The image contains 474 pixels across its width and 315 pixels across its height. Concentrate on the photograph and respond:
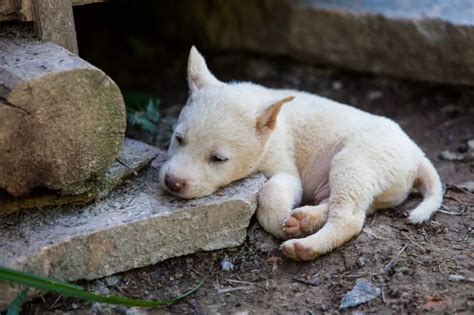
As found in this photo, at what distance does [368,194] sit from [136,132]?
96.7 inches

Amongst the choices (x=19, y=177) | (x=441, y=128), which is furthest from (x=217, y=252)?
(x=441, y=128)

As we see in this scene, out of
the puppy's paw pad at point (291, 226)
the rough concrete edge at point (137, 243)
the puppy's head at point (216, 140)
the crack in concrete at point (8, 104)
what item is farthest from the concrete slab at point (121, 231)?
the crack in concrete at point (8, 104)

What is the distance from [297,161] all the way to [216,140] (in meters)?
0.74

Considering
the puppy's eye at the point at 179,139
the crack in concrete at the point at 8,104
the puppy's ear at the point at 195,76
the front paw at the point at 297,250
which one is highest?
the crack in concrete at the point at 8,104

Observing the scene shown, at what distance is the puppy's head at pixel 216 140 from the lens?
4.35 metres

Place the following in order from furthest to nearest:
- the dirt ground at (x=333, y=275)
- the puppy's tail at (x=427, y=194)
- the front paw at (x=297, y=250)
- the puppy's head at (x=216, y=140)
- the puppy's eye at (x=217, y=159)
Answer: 1. the puppy's tail at (x=427, y=194)
2. the puppy's eye at (x=217, y=159)
3. the puppy's head at (x=216, y=140)
4. the front paw at (x=297, y=250)
5. the dirt ground at (x=333, y=275)

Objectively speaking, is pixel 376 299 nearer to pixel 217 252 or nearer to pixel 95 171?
pixel 217 252

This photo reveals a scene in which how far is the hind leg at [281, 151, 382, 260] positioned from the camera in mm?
4230

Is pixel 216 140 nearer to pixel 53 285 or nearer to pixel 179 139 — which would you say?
pixel 179 139

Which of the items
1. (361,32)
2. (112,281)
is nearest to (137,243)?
(112,281)

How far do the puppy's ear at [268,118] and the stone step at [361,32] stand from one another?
232cm

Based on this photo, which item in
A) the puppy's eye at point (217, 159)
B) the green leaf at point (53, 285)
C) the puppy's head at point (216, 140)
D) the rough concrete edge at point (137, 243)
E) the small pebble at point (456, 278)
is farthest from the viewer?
the puppy's eye at point (217, 159)

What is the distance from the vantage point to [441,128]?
6.29 meters

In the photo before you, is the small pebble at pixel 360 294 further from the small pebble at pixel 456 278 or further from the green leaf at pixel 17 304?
the green leaf at pixel 17 304
